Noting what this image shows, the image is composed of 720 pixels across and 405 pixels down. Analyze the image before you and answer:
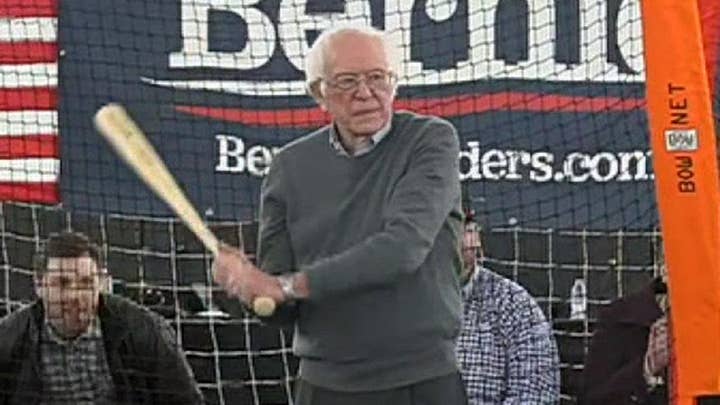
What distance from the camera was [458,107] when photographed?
20.0 feet

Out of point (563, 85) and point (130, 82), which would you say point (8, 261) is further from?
point (563, 85)

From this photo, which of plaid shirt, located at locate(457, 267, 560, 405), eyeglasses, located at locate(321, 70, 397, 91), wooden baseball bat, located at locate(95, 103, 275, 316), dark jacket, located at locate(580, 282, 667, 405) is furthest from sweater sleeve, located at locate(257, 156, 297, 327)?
dark jacket, located at locate(580, 282, 667, 405)

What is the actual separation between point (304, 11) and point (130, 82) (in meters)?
0.63

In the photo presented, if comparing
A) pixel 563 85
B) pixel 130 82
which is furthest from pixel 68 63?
pixel 563 85

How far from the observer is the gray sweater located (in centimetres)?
363

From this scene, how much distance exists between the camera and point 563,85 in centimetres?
601

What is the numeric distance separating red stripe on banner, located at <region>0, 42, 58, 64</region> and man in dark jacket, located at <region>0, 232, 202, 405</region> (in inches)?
33.2

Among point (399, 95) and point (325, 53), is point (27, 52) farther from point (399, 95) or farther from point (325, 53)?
point (325, 53)

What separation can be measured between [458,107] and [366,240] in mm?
2511

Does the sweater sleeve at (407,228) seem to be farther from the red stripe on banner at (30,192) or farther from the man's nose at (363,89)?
the red stripe on banner at (30,192)

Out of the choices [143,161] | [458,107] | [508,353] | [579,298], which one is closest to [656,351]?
[508,353]

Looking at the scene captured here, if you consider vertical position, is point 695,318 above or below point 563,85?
below

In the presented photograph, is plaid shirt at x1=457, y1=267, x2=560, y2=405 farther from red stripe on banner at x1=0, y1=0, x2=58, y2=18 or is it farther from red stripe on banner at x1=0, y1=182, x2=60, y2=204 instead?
red stripe on banner at x1=0, y1=0, x2=58, y2=18

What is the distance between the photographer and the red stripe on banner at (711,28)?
16.8 feet
